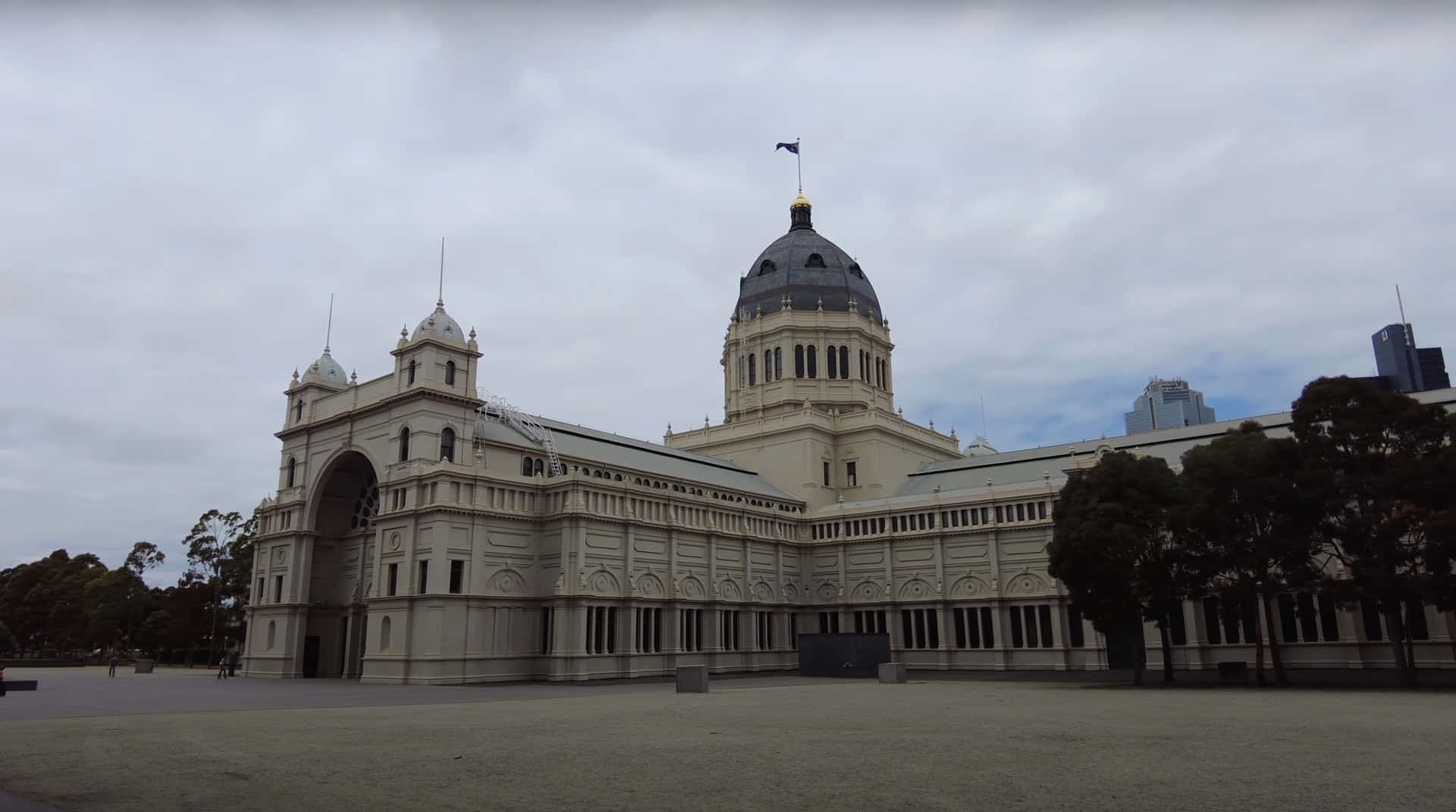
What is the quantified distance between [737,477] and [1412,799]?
7246 centimetres

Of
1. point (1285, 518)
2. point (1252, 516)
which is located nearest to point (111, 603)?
point (1252, 516)

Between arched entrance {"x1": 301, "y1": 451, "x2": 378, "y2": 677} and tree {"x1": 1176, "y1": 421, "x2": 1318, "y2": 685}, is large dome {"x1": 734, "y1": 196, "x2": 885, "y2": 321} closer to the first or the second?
arched entrance {"x1": 301, "y1": 451, "x2": 378, "y2": 677}

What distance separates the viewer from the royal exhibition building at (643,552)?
6206 cm

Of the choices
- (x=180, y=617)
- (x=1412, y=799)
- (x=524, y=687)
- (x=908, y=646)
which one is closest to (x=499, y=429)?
(x=524, y=687)

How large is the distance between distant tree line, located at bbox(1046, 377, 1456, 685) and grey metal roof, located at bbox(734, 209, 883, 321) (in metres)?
48.9

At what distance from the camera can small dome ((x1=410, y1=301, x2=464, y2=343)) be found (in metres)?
66.1

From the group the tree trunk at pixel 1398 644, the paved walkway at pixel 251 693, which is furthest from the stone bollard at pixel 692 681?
the tree trunk at pixel 1398 644

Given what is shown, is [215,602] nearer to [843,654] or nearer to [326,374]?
[326,374]

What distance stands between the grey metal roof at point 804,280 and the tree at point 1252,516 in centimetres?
5221

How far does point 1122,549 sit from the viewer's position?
48688 millimetres

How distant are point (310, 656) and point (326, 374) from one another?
2219 cm

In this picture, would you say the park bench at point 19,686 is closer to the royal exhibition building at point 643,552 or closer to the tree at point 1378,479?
the royal exhibition building at point 643,552

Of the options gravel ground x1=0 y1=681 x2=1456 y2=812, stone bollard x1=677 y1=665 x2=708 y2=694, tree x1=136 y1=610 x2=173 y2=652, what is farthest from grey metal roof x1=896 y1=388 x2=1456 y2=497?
tree x1=136 y1=610 x2=173 y2=652

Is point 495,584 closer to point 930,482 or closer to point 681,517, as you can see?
point 681,517
